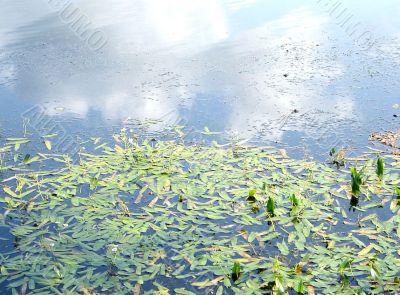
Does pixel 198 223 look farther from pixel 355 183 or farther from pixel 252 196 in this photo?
pixel 355 183

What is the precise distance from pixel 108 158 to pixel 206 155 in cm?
87

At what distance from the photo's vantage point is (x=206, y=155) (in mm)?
4414

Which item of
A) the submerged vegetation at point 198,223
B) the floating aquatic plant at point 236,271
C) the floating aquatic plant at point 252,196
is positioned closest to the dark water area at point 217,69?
the submerged vegetation at point 198,223

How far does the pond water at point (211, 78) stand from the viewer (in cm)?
481

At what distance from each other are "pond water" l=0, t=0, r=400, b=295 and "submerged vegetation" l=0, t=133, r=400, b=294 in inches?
2.2

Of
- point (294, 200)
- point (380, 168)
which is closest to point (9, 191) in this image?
point (294, 200)

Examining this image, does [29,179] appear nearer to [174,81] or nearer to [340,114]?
[174,81]

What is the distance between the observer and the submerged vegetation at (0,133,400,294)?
117 inches

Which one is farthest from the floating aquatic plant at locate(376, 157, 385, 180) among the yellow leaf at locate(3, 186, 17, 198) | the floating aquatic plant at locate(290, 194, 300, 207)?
the yellow leaf at locate(3, 186, 17, 198)

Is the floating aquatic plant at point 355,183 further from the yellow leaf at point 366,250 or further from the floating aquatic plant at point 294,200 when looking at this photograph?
the yellow leaf at point 366,250

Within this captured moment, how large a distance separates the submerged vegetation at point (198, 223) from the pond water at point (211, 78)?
6 centimetres

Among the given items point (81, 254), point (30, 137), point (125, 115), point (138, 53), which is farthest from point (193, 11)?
point (81, 254)

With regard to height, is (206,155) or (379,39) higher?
(206,155)

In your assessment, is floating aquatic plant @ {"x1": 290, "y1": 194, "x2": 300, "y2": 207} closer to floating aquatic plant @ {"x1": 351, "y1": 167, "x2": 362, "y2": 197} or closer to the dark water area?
floating aquatic plant @ {"x1": 351, "y1": 167, "x2": 362, "y2": 197}
